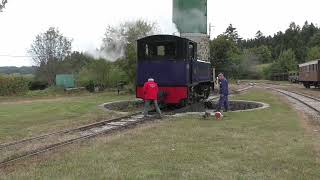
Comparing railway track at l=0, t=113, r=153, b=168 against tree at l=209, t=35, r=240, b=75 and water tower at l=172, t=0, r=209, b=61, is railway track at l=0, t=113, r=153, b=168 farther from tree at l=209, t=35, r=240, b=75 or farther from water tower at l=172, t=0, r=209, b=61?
tree at l=209, t=35, r=240, b=75

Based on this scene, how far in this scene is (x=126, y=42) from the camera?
40031 mm

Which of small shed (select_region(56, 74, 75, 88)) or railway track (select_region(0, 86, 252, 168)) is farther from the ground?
small shed (select_region(56, 74, 75, 88))

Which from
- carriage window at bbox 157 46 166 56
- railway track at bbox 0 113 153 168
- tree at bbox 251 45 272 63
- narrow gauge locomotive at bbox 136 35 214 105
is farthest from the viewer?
tree at bbox 251 45 272 63

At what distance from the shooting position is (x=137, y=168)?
852 centimetres

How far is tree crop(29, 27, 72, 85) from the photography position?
206 feet

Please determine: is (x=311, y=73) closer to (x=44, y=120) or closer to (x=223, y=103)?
(x=223, y=103)

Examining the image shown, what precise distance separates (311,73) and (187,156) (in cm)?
3807

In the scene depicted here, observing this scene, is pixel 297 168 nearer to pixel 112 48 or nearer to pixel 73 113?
pixel 73 113

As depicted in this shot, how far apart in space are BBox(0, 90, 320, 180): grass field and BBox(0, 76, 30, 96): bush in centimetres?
3031

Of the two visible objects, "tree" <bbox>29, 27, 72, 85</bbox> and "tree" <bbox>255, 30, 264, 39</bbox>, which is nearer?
"tree" <bbox>29, 27, 72, 85</bbox>

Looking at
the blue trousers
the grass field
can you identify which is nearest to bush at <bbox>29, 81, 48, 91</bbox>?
the blue trousers

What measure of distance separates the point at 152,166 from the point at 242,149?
247 cm

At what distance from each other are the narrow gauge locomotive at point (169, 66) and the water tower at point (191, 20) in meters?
12.3

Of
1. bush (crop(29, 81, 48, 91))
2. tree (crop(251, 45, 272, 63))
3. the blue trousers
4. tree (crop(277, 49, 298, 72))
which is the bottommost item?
bush (crop(29, 81, 48, 91))
